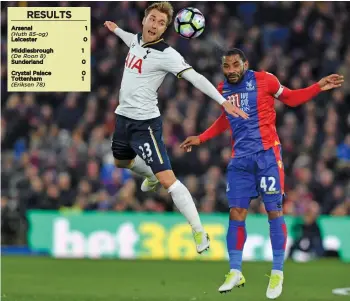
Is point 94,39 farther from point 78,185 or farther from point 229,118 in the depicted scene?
point 229,118

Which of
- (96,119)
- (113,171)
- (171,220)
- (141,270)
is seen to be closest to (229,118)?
(141,270)

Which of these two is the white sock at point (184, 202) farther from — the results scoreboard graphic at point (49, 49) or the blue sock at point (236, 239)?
the results scoreboard graphic at point (49, 49)

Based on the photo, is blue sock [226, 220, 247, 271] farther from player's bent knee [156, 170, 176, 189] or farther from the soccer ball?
the soccer ball

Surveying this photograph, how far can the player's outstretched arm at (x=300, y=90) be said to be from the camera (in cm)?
A: 1111

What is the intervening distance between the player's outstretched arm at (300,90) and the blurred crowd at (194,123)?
705 centimetres

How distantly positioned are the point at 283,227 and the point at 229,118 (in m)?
1.33

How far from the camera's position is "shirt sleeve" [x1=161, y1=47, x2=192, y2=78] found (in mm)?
10766

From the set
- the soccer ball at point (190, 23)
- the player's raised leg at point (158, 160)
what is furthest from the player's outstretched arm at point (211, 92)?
the player's raised leg at point (158, 160)

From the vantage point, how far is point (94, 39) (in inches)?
892

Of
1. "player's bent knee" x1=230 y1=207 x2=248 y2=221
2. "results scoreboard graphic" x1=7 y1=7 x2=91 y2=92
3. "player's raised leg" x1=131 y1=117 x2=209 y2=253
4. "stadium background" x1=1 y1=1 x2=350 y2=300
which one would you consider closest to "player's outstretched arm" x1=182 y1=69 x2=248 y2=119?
"player's raised leg" x1=131 y1=117 x2=209 y2=253

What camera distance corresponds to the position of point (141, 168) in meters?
11.9

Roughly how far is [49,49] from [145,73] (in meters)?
1.15

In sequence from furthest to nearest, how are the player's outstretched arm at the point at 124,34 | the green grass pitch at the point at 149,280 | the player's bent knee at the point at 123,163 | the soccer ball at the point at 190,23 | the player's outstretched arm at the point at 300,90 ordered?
1. the green grass pitch at the point at 149,280
2. the player's bent knee at the point at 123,163
3. the player's outstretched arm at the point at 124,34
4. the player's outstretched arm at the point at 300,90
5. the soccer ball at the point at 190,23

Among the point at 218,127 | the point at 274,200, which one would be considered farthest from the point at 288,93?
the point at 274,200
